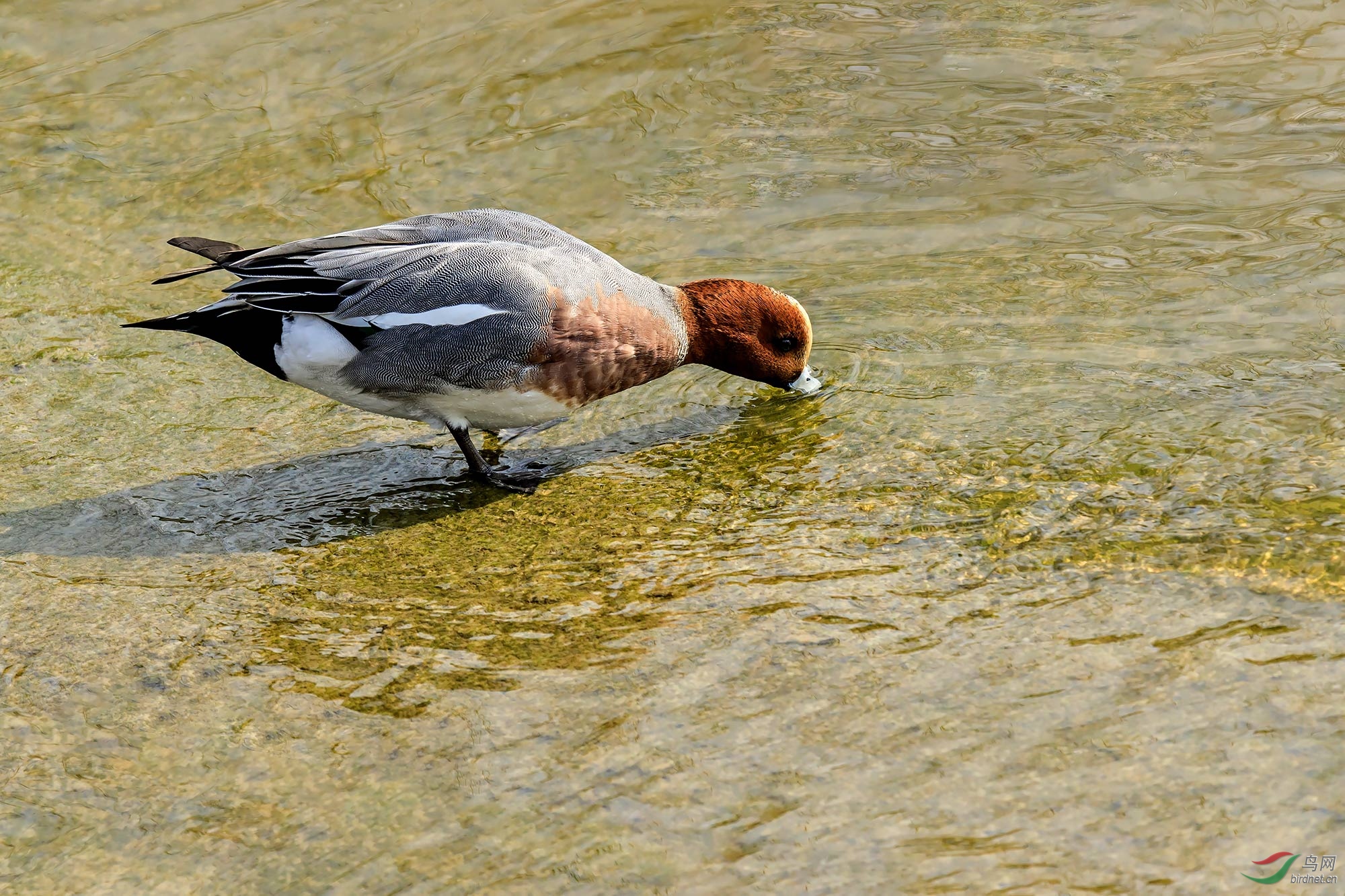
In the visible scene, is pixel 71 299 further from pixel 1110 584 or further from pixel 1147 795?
pixel 1147 795

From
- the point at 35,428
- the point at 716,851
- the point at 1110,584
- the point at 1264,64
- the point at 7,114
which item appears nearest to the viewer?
the point at 716,851

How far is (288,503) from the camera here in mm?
4602

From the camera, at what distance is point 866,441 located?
4.64 meters

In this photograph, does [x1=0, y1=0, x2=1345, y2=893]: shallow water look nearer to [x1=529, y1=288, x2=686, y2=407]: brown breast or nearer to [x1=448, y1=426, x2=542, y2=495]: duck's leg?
[x1=448, y1=426, x2=542, y2=495]: duck's leg

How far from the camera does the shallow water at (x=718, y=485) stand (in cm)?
292

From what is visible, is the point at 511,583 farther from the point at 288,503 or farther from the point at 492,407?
the point at 288,503

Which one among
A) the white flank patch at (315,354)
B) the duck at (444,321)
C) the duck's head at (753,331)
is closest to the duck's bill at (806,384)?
the duck's head at (753,331)

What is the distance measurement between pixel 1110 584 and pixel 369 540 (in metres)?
2.30

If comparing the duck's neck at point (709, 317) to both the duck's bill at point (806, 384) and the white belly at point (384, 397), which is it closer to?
the duck's bill at point (806, 384)

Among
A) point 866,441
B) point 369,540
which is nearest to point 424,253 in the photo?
point 369,540

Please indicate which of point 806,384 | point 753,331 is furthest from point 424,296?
point 806,384

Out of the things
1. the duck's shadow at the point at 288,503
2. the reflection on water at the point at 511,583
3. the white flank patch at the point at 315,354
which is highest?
the white flank patch at the point at 315,354

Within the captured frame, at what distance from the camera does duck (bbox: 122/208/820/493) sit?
445 centimetres

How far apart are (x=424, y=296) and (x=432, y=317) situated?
0.08 metres
